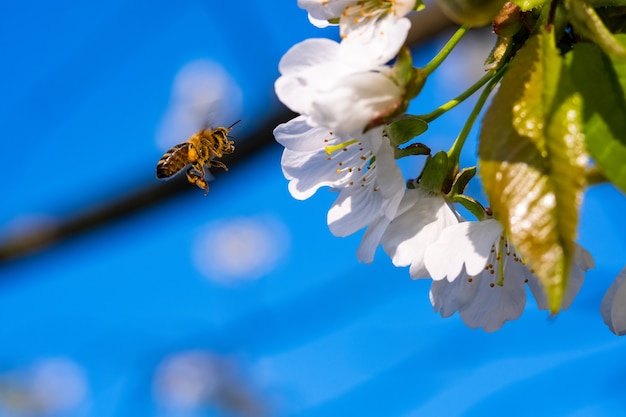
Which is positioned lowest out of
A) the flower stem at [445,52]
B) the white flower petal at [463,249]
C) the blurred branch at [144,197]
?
the white flower petal at [463,249]

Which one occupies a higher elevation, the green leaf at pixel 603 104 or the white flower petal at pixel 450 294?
the green leaf at pixel 603 104

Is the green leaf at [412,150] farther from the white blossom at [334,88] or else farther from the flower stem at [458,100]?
the white blossom at [334,88]

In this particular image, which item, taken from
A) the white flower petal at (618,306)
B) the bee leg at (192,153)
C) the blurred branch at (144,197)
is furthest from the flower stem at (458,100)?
the blurred branch at (144,197)

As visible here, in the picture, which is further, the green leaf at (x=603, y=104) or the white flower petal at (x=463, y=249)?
the white flower petal at (x=463, y=249)

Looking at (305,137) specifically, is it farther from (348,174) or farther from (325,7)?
(325,7)

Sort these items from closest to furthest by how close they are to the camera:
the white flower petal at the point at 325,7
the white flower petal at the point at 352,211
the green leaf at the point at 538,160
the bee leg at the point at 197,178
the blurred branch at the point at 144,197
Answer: the green leaf at the point at 538,160 → the white flower petal at the point at 325,7 → the white flower petal at the point at 352,211 → the bee leg at the point at 197,178 → the blurred branch at the point at 144,197

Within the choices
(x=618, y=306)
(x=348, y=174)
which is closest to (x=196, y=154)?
(x=348, y=174)
